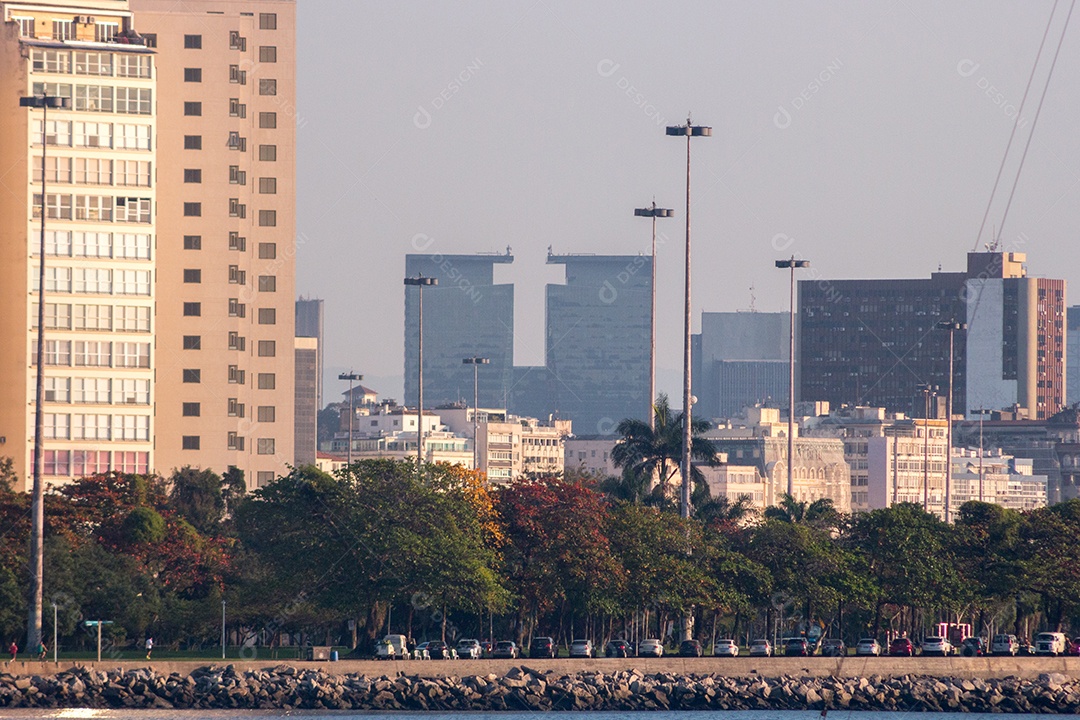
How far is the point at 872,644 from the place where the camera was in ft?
343

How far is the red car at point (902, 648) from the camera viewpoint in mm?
104494

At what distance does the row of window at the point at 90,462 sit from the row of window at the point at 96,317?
8.44 metres

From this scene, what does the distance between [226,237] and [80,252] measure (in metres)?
26.7

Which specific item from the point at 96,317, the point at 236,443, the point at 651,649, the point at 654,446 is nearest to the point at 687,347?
the point at 651,649

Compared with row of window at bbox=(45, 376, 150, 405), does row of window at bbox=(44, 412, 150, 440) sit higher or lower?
lower

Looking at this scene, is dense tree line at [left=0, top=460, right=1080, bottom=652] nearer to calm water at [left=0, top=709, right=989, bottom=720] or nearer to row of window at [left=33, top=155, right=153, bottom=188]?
calm water at [left=0, top=709, right=989, bottom=720]

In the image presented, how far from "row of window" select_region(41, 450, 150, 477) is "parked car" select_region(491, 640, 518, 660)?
48166 millimetres

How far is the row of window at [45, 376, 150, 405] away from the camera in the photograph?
142500mm

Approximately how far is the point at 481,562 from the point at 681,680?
11.9m

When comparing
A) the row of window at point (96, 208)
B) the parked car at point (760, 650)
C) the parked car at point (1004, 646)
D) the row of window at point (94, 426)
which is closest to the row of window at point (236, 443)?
the row of window at point (94, 426)

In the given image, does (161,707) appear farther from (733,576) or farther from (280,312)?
(280,312)

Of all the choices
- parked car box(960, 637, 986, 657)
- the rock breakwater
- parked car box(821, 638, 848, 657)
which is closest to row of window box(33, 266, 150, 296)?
the rock breakwater

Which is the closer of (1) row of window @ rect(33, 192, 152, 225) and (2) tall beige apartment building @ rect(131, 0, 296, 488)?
(1) row of window @ rect(33, 192, 152, 225)

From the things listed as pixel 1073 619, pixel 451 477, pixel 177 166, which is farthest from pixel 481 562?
pixel 177 166
